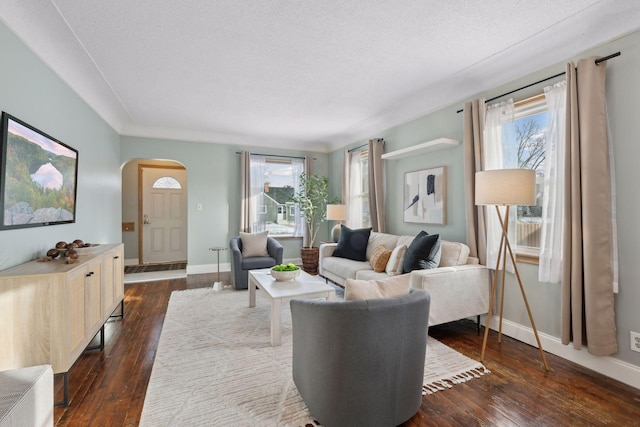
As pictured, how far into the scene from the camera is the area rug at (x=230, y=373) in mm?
1789

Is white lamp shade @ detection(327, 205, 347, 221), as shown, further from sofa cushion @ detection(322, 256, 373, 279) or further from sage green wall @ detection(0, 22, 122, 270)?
sage green wall @ detection(0, 22, 122, 270)

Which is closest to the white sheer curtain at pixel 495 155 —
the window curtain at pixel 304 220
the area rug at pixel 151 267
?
the window curtain at pixel 304 220

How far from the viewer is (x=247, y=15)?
2254 mm

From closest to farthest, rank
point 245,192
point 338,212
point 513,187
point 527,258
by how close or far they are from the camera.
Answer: point 513,187 → point 527,258 → point 338,212 → point 245,192

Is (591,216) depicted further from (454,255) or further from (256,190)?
(256,190)

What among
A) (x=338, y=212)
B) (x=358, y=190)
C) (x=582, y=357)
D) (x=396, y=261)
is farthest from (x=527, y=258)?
(x=358, y=190)

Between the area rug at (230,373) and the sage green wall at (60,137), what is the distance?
4.32 feet

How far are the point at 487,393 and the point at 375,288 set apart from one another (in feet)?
3.73

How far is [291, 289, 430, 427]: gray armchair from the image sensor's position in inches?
59.9

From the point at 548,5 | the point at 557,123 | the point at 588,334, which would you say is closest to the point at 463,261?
the point at 588,334

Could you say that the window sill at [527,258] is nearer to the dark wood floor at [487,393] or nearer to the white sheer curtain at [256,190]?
the dark wood floor at [487,393]

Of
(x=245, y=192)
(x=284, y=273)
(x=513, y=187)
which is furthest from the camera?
(x=245, y=192)

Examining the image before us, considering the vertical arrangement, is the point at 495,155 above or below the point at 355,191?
above

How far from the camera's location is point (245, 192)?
19.4 ft
